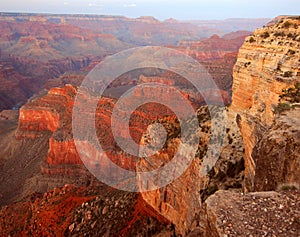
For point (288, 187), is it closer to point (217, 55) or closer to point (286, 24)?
point (286, 24)

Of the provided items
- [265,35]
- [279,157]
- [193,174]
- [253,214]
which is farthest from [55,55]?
[253,214]

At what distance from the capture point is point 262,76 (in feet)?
48.5

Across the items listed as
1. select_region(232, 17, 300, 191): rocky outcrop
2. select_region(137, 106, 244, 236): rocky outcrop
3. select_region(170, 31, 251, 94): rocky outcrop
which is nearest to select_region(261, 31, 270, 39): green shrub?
select_region(232, 17, 300, 191): rocky outcrop

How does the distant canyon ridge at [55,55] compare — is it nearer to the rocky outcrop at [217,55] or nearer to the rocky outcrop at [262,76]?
the rocky outcrop at [217,55]

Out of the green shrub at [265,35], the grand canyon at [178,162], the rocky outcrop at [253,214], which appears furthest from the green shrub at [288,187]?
Answer: the green shrub at [265,35]

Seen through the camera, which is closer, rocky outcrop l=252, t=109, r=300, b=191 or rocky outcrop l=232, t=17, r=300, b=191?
rocky outcrop l=252, t=109, r=300, b=191

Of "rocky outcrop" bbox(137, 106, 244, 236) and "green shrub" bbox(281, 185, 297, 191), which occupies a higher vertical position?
"green shrub" bbox(281, 185, 297, 191)

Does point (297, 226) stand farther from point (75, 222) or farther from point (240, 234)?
point (75, 222)

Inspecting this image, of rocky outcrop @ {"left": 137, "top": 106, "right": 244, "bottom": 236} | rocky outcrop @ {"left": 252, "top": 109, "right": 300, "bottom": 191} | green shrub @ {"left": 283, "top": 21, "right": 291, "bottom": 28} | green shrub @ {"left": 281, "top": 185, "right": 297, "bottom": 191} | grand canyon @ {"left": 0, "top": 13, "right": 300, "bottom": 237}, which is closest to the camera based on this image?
green shrub @ {"left": 281, "top": 185, "right": 297, "bottom": 191}

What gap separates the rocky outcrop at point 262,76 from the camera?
523 inches

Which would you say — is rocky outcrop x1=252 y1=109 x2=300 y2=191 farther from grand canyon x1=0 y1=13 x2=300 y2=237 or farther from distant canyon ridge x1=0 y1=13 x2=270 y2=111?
distant canyon ridge x1=0 y1=13 x2=270 y2=111

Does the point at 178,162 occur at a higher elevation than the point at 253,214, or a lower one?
lower

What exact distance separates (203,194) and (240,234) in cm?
859

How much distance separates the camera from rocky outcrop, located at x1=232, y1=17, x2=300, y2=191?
523 inches
